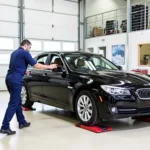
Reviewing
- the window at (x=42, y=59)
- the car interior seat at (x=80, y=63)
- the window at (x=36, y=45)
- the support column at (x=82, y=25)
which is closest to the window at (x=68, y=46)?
the support column at (x=82, y=25)

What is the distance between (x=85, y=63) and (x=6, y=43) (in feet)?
23.7

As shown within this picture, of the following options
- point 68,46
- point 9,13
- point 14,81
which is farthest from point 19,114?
point 68,46

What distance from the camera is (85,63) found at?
535 centimetres

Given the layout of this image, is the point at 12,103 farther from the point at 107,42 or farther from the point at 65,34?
the point at 65,34

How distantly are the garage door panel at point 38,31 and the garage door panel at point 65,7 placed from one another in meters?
1.16

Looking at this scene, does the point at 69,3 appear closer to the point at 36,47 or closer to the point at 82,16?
the point at 82,16

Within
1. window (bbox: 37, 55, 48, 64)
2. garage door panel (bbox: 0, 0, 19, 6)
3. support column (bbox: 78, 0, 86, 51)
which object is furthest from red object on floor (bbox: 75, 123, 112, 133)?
support column (bbox: 78, 0, 86, 51)

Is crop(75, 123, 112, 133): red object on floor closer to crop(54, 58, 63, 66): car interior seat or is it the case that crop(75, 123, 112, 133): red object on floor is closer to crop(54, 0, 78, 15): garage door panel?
crop(54, 58, 63, 66): car interior seat

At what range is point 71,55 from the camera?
18.0ft

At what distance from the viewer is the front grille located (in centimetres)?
431

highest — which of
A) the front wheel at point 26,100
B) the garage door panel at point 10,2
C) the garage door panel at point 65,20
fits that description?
the garage door panel at point 10,2

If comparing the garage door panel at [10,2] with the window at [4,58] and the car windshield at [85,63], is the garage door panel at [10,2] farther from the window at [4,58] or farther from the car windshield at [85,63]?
the car windshield at [85,63]

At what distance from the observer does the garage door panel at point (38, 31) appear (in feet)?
40.1

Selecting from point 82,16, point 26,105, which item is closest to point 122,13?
point 82,16
